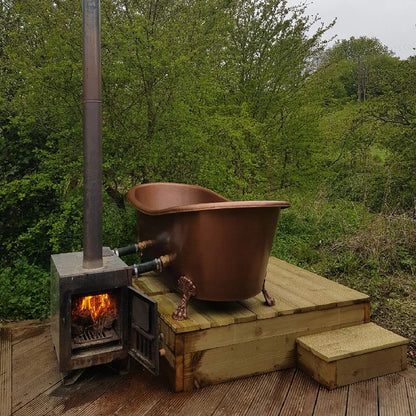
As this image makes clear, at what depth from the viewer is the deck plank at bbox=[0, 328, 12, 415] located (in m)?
1.64

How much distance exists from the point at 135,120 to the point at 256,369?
84.9 inches

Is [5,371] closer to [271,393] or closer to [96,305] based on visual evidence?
[96,305]

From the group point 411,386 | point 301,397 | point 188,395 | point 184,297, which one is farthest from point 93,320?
point 411,386

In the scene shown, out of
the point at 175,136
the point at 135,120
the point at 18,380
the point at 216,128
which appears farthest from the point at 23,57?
the point at 18,380

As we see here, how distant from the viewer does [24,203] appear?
3119mm

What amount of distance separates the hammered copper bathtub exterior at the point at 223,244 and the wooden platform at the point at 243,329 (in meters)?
0.13

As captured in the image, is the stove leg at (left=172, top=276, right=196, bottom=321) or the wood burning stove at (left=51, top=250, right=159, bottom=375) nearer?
the wood burning stove at (left=51, top=250, right=159, bottom=375)

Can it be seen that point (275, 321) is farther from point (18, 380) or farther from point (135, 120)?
point (135, 120)

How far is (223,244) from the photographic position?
1.74 m

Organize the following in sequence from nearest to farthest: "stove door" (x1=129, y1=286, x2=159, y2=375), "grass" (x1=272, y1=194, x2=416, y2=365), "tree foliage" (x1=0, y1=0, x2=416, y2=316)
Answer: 1. "stove door" (x1=129, y1=286, x2=159, y2=375)
2. "grass" (x1=272, y1=194, x2=416, y2=365)
3. "tree foliage" (x1=0, y1=0, x2=416, y2=316)

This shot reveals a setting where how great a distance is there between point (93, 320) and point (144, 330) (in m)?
0.30

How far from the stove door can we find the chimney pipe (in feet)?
0.84

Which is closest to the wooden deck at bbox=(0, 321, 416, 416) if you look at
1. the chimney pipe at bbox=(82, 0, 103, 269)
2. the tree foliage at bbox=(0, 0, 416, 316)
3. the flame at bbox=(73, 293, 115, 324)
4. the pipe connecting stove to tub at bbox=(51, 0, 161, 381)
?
the pipe connecting stove to tub at bbox=(51, 0, 161, 381)

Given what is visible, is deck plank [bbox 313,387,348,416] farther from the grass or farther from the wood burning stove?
the wood burning stove
